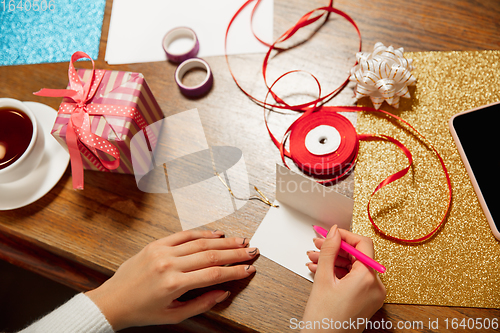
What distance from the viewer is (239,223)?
2.68 feet

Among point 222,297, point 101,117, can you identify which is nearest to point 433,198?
point 222,297

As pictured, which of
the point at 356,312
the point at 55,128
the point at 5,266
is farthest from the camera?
the point at 5,266

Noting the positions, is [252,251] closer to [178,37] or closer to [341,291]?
[341,291]

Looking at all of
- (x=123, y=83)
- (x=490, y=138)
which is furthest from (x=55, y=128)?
(x=490, y=138)

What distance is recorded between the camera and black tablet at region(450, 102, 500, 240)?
781 mm

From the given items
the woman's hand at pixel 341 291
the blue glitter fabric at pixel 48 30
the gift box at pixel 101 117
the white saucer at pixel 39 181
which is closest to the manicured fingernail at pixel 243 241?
the woman's hand at pixel 341 291

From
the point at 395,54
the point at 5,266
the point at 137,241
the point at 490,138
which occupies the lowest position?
the point at 5,266

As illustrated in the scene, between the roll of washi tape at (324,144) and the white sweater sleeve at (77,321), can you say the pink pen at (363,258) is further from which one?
the white sweater sleeve at (77,321)

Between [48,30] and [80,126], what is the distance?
1.84 ft

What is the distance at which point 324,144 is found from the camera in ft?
2.76

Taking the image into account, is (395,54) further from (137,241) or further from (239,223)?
(137,241)

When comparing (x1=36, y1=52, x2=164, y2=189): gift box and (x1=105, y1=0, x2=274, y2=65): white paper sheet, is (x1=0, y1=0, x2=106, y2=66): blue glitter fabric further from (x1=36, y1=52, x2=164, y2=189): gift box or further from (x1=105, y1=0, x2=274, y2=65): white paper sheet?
(x1=36, y1=52, x2=164, y2=189): gift box

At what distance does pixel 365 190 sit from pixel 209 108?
0.47 meters

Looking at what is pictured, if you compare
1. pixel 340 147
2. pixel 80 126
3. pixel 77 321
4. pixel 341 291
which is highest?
pixel 80 126
